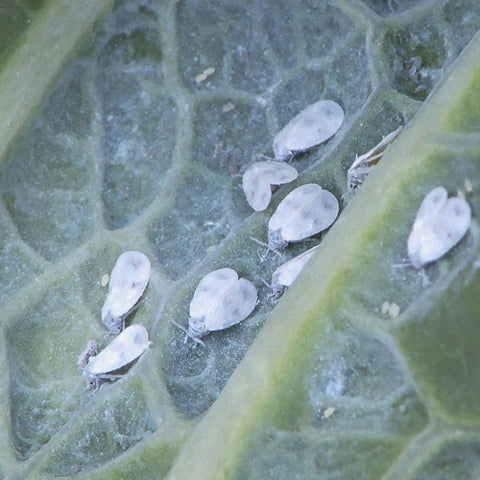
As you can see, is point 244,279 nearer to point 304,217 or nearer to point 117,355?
point 304,217

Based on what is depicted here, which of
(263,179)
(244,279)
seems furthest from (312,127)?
(244,279)

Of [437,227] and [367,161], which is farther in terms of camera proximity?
[367,161]

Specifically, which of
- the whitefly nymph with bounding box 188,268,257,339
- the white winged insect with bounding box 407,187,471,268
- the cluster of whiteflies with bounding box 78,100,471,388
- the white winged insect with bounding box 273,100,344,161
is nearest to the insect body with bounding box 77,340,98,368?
the cluster of whiteflies with bounding box 78,100,471,388

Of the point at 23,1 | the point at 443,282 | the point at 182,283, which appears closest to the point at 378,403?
the point at 443,282

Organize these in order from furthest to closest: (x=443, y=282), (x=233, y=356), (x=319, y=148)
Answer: (x=319, y=148)
(x=233, y=356)
(x=443, y=282)

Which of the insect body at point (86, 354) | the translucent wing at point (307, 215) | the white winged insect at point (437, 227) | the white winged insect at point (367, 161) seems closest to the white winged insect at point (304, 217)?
the translucent wing at point (307, 215)

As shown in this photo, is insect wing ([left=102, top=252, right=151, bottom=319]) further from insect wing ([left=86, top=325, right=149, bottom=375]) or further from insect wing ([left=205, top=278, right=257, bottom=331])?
insect wing ([left=205, top=278, right=257, bottom=331])

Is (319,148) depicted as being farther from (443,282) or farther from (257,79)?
(443,282)
